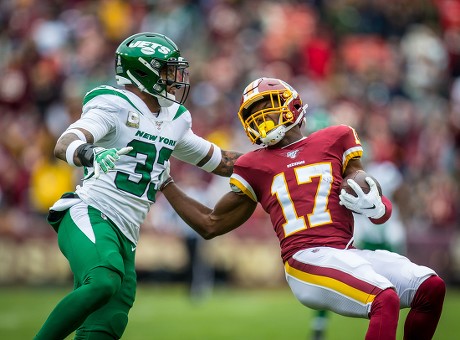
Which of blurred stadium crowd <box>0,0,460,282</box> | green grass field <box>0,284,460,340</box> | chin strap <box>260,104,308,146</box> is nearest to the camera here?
chin strap <box>260,104,308,146</box>

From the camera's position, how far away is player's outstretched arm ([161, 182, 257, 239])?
237 inches

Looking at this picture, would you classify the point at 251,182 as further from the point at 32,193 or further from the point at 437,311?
the point at 32,193

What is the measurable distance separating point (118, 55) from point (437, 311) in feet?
8.70

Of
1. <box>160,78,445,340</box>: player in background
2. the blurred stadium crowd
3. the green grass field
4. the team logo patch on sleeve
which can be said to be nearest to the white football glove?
<box>160,78,445,340</box>: player in background

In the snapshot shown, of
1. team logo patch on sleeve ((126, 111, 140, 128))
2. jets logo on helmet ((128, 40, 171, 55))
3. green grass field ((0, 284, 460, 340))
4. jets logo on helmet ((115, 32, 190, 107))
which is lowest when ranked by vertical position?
green grass field ((0, 284, 460, 340))

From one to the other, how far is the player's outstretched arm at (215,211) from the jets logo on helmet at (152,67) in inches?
26.0

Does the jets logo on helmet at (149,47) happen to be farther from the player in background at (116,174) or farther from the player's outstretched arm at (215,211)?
the player's outstretched arm at (215,211)

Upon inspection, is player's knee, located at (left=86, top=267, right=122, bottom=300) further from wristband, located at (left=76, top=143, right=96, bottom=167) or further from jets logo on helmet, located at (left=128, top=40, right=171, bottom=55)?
jets logo on helmet, located at (left=128, top=40, right=171, bottom=55)

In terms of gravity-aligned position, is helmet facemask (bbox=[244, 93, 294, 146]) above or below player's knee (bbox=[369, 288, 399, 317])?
above

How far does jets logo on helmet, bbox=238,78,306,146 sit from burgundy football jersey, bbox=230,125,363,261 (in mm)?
128

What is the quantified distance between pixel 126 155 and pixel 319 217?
132 centimetres

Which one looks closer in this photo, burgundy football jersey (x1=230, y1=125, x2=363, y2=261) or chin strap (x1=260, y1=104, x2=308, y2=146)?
burgundy football jersey (x1=230, y1=125, x2=363, y2=261)

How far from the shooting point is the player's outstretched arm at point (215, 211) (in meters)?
6.03

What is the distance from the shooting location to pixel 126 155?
233 inches
